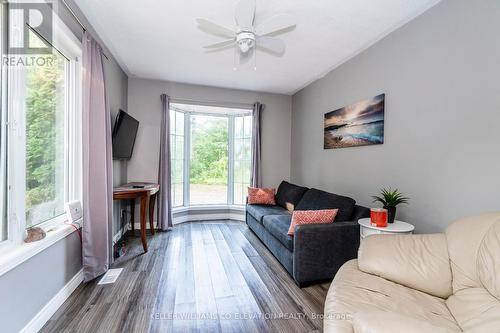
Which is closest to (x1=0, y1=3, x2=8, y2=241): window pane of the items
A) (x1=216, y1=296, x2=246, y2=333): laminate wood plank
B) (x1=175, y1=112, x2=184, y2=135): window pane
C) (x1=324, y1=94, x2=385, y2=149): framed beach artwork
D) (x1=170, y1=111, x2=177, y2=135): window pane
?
(x1=216, y1=296, x2=246, y2=333): laminate wood plank

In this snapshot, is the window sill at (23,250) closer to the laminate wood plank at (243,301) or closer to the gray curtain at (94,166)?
the gray curtain at (94,166)

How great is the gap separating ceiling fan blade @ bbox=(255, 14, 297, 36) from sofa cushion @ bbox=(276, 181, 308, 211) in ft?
7.57

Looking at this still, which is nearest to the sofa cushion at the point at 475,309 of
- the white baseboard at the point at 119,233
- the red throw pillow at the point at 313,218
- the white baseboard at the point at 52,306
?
the red throw pillow at the point at 313,218

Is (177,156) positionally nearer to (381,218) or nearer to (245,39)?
(245,39)

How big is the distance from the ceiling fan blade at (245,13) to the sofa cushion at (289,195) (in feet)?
7.93

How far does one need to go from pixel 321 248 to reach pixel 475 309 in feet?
3.84

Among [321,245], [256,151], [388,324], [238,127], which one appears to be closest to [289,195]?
[256,151]

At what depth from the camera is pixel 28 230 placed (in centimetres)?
164

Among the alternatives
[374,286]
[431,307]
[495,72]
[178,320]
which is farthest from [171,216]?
[495,72]

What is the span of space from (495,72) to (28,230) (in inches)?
137

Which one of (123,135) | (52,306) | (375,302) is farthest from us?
(123,135)

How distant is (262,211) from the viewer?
3.53 metres

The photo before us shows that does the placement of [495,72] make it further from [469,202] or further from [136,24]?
[136,24]

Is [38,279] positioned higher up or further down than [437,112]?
further down
